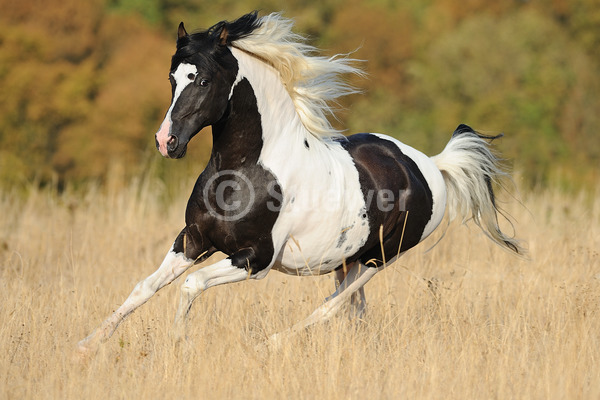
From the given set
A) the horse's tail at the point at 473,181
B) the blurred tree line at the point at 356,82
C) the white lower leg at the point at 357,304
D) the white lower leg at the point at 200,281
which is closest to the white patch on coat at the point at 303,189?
the white lower leg at the point at 200,281

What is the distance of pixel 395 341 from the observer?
4926mm

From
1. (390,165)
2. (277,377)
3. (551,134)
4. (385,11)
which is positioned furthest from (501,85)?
(277,377)

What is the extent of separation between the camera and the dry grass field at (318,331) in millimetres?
3945

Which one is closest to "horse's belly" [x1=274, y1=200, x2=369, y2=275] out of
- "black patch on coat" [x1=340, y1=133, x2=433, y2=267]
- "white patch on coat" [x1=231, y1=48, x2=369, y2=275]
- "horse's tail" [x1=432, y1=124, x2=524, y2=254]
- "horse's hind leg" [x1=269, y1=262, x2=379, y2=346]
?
"white patch on coat" [x1=231, y1=48, x2=369, y2=275]

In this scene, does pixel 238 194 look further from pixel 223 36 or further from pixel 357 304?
pixel 357 304

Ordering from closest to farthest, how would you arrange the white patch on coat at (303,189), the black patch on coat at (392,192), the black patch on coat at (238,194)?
the black patch on coat at (238,194), the white patch on coat at (303,189), the black patch on coat at (392,192)

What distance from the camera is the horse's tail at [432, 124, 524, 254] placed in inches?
241

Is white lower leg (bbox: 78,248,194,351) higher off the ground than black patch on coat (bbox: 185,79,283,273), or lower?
lower

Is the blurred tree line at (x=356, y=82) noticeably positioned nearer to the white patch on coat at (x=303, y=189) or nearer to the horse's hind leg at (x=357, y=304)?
the horse's hind leg at (x=357, y=304)

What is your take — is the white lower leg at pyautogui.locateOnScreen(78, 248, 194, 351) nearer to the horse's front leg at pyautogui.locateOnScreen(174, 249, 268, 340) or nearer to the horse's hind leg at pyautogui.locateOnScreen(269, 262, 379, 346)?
the horse's front leg at pyautogui.locateOnScreen(174, 249, 268, 340)

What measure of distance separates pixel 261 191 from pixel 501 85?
927 inches

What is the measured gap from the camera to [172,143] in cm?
404

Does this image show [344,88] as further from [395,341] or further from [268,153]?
[395,341]

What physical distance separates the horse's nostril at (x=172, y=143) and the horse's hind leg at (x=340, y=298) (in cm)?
132
